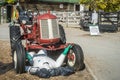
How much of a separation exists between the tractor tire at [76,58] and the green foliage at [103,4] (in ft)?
57.2

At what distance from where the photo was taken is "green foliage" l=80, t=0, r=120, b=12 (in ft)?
92.2

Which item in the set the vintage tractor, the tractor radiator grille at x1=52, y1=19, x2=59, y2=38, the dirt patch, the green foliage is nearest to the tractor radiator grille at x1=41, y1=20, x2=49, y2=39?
the vintage tractor

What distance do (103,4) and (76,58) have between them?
20.1m

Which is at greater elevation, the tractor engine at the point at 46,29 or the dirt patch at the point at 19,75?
the tractor engine at the point at 46,29

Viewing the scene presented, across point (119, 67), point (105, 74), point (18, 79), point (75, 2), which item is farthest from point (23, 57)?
point (75, 2)

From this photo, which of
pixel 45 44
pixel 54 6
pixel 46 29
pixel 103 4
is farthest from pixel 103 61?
pixel 54 6

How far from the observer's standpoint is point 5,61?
11.6 meters

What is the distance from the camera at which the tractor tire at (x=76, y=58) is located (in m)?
10.1

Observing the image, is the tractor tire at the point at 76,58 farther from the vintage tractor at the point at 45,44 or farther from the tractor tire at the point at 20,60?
the tractor tire at the point at 20,60

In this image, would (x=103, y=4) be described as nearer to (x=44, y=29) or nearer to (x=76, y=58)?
(x=44, y=29)

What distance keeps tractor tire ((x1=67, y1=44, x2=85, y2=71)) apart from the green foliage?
1742cm

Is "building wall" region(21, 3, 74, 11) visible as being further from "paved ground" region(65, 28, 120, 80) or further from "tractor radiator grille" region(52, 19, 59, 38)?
"tractor radiator grille" region(52, 19, 59, 38)

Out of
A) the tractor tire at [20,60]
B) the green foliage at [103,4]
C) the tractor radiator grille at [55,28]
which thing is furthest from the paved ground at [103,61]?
the green foliage at [103,4]

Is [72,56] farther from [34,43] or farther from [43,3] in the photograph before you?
[43,3]
